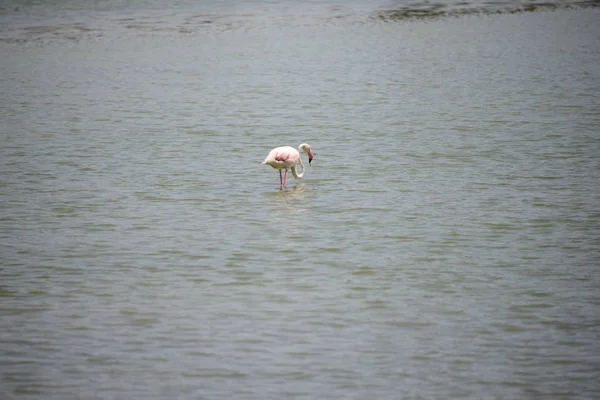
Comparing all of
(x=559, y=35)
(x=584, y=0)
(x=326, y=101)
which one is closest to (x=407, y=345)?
(x=326, y=101)

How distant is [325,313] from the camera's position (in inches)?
436

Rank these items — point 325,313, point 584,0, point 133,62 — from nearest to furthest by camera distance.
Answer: point 325,313 < point 133,62 < point 584,0

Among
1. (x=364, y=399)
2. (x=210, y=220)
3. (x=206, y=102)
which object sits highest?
(x=206, y=102)

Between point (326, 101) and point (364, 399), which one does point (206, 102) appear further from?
point (364, 399)

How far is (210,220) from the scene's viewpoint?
15.1 m

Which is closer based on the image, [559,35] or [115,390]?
[115,390]

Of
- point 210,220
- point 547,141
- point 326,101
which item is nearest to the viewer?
point 210,220

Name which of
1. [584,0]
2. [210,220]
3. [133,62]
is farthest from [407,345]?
[584,0]

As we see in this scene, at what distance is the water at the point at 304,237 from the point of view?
9648mm

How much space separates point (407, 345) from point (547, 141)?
37.6ft

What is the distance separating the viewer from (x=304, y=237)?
1408 cm

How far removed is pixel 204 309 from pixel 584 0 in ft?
158

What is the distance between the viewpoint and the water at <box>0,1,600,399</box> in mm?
9648

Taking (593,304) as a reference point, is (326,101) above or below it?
above
